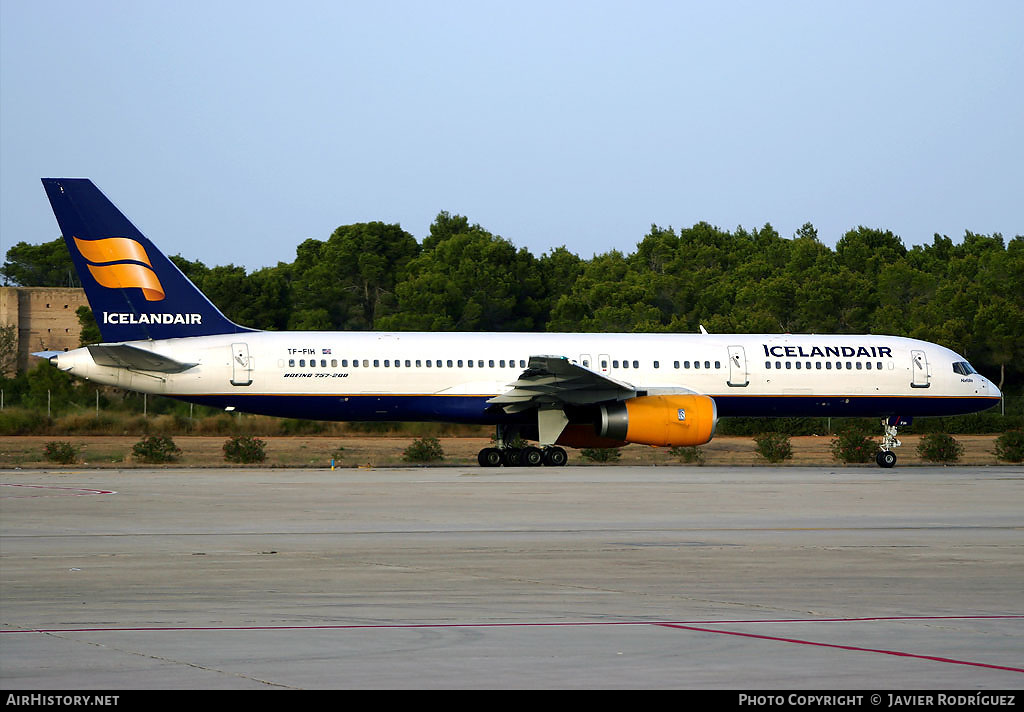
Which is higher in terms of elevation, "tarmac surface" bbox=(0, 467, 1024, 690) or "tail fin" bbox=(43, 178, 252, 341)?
"tail fin" bbox=(43, 178, 252, 341)

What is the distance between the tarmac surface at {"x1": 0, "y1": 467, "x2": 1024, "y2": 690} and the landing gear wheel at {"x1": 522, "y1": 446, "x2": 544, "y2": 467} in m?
9.99

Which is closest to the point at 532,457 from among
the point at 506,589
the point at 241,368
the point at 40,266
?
the point at 241,368

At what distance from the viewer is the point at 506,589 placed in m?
11.1

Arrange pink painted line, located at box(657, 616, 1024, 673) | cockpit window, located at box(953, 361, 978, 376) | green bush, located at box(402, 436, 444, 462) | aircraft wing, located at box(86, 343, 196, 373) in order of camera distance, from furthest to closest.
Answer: cockpit window, located at box(953, 361, 978, 376) < green bush, located at box(402, 436, 444, 462) < aircraft wing, located at box(86, 343, 196, 373) < pink painted line, located at box(657, 616, 1024, 673)

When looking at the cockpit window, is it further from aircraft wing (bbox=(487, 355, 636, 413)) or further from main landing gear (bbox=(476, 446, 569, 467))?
main landing gear (bbox=(476, 446, 569, 467))

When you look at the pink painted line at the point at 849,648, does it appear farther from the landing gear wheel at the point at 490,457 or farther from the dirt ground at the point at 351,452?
the dirt ground at the point at 351,452

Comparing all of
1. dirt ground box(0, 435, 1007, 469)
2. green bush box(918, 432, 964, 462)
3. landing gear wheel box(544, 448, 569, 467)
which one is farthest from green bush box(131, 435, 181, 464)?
green bush box(918, 432, 964, 462)

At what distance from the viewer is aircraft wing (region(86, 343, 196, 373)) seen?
94.9 feet

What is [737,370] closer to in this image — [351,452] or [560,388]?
[560,388]

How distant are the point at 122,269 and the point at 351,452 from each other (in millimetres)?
10033

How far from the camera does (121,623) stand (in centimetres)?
916

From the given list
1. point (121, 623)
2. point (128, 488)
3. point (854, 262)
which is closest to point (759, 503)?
point (128, 488)

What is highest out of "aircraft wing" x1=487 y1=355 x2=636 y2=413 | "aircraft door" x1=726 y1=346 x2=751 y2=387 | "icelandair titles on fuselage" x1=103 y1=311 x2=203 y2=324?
"icelandair titles on fuselage" x1=103 y1=311 x2=203 y2=324
